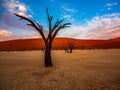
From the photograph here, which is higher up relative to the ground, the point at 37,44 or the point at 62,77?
the point at 37,44

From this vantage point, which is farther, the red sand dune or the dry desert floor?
the red sand dune

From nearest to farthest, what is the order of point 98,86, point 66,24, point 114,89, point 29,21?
1. point 114,89
2. point 98,86
3. point 29,21
4. point 66,24

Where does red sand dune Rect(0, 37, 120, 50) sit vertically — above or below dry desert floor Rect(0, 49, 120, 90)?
above

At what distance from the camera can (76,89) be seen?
18.2ft

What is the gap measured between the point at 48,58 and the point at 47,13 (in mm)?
3505

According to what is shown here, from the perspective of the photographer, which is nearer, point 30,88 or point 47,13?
point 30,88

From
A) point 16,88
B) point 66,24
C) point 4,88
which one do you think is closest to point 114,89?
point 16,88

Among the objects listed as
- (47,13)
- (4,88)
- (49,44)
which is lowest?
(4,88)

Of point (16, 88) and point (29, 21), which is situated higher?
point (29, 21)

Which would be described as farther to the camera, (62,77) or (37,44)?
(37,44)

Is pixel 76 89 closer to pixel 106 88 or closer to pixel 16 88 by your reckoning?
pixel 106 88

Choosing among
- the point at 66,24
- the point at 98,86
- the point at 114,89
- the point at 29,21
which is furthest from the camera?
the point at 66,24

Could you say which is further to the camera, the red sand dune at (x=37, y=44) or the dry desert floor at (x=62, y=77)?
the red sand dune at (x=37, y=44)

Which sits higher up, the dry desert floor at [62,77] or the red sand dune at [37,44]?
the red sand dune at [37,44]
